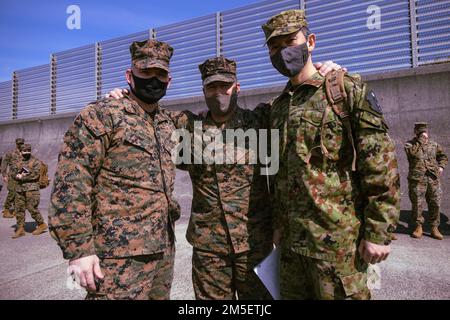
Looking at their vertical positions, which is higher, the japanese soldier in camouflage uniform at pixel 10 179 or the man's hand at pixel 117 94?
the man's hand at pixel 117 94

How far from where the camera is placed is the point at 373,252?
1.67 metres

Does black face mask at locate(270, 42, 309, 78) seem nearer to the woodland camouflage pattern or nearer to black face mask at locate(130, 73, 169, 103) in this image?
black face mask at locate(130, 73, 169, 103)

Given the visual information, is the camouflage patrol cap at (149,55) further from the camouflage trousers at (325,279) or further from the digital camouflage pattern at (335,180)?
the camouflage trousers at (325,279)

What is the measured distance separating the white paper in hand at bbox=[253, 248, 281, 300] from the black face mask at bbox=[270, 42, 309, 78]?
4.06ft

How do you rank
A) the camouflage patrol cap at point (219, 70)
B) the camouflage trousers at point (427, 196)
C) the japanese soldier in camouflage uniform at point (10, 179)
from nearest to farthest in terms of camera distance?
1. the camouflage patrol cap at point (219, 70)
2. the camouflage trousers at point (427, 196)
3. the japanese soldier in camouflage uniform at point (10, 179)

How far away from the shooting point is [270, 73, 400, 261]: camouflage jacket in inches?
66.0

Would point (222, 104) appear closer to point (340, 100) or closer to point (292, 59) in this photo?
point (292, 59)

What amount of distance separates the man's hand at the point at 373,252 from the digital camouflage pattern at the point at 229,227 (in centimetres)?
68

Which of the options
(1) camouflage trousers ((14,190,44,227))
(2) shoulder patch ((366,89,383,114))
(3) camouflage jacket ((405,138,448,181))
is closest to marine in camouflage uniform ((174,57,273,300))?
(2) shoulder patch ((366,89,383,114))

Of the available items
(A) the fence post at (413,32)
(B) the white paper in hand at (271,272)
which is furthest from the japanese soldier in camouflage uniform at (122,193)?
(A) the fence post at (413,32)

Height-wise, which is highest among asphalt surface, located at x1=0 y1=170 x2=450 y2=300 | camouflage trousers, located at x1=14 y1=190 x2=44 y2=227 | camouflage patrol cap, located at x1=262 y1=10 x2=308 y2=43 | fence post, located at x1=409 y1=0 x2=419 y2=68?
fence post, located at x1=409 y1=0 x2=419 y2=68

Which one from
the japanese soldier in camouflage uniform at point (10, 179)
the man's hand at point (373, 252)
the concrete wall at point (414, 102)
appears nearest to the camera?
the man's hand at point (373, 252)

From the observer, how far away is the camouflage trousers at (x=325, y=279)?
5.58 ft

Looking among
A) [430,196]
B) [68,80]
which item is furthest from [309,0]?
[68,80]
